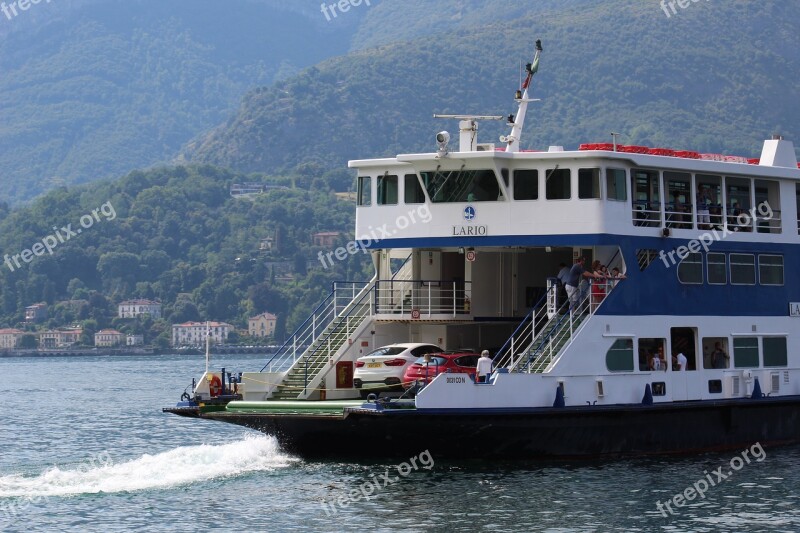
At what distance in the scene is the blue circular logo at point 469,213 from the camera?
28.5m

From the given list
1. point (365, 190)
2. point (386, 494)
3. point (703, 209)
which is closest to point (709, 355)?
point (703, 209)

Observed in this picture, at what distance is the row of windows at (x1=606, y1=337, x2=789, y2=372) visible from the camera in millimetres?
28031

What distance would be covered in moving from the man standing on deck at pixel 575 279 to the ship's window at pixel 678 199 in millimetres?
2363

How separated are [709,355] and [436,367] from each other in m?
6.19

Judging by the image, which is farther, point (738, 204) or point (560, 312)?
point (738, 204)

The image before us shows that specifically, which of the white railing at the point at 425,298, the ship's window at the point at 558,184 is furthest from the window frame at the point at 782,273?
the white railing at the point at 425,298

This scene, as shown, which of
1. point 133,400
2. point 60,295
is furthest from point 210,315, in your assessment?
point 133,400

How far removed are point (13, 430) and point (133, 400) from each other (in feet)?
64.2

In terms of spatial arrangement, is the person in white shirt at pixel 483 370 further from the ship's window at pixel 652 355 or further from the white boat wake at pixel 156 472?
the white boat wake at pixel 156 472

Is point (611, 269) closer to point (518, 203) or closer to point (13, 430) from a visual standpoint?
point (518, 203)

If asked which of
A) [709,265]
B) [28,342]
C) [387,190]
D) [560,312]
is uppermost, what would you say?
[28,342]

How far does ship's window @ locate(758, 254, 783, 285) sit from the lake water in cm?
355

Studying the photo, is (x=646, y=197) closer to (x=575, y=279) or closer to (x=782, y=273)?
(x=575, y=279)

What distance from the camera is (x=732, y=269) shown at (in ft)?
99.1
